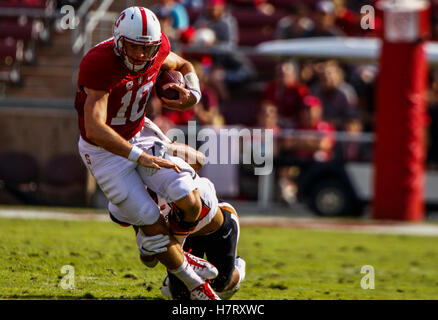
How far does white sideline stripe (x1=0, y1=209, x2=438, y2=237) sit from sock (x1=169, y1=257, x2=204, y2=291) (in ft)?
18.9

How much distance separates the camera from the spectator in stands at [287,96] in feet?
43.9

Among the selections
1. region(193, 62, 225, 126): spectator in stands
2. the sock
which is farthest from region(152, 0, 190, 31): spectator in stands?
the sock

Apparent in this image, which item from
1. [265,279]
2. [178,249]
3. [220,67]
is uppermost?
[220,67]

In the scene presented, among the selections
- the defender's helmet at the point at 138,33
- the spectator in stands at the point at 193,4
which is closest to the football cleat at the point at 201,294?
the defender's helmet at the point at 138,33

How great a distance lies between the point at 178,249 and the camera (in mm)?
5484

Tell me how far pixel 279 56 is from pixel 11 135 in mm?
4196

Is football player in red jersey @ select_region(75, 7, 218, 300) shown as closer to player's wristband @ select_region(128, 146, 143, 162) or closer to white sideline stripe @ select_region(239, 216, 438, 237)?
player's wristband @ select_region(128, 146, 143, 162)

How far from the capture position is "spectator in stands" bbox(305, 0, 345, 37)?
1555cm

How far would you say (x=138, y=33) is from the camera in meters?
5.34

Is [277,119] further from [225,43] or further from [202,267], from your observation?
[202,267]

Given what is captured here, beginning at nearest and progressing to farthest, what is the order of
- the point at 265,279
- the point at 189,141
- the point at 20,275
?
the point at 20,275
the point at 265,279
the point at 189,141
